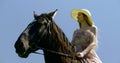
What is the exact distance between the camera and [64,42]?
11828 millimetres

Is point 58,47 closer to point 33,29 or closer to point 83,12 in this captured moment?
point 33,29

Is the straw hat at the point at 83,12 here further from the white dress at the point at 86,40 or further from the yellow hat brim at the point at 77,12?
the white dress at the point at 86,40

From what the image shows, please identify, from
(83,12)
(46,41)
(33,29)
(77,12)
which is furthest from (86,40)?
(33,29)

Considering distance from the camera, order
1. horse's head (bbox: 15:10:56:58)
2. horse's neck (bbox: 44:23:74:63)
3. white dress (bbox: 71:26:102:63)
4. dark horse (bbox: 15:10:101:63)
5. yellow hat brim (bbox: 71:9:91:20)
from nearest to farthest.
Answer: horse's head (bbox: 15:10:56:58) → dark horse (bbox: 15:10:101:63) → horse's neck (bbox: 44:23:74:63) → white dress (bbox: 71:26:102:63) → yellow hat brim (bbox: 71:9:91:20)

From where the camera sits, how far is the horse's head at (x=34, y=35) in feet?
36.3

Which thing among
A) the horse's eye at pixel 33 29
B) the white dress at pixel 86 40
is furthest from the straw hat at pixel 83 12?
the horse's eye at pixel 33 29

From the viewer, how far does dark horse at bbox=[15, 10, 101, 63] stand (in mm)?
11188

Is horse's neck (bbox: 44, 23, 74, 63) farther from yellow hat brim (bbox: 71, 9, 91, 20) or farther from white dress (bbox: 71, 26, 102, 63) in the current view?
yellow hat brim (bbox: 71, 9, 91, 20)

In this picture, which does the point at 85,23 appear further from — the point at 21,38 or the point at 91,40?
the point at 21,38

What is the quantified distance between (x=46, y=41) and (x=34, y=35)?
366 mm

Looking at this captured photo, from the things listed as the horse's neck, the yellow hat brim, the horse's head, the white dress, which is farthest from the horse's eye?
the yellow hat brim

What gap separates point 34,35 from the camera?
11367 millimetres

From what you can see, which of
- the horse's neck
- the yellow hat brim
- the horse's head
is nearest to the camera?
the horse's head

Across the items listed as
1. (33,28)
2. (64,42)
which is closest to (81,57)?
(64,42)
